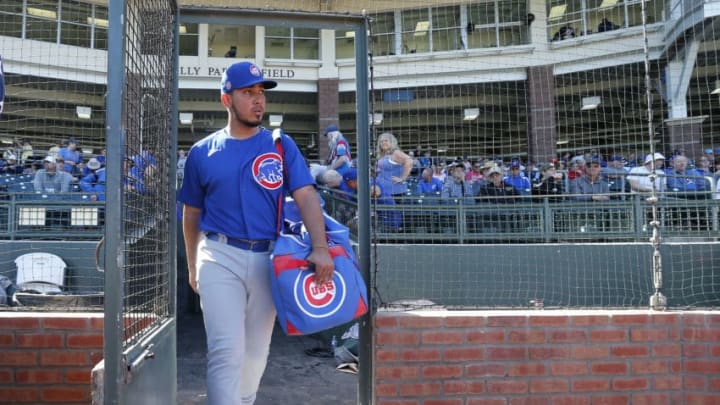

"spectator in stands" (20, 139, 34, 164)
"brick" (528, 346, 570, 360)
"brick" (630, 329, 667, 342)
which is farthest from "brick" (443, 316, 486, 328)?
"spectator in stands" (20, 139, 34, 164)

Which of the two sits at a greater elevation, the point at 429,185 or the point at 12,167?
the point at 12,167

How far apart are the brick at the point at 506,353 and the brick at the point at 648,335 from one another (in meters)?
0.71

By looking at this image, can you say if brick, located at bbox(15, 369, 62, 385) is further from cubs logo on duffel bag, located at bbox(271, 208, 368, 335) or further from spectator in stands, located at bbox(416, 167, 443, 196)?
spectator in stands, located at bbox(416, 167, 443, 196)

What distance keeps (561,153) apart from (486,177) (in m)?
0.93

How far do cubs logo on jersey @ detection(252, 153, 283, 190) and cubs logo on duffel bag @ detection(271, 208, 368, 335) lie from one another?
267 millimetres

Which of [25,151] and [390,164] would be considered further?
[25,151]

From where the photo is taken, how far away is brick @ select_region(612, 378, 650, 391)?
147 inches

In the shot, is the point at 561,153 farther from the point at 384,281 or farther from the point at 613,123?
the point at 384,281

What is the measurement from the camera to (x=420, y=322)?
12.0 feet

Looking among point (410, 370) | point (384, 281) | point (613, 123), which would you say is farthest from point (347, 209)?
point (410, 370)

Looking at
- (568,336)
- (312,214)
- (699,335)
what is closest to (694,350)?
(699,335)

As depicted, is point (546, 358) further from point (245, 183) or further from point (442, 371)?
point (245, 183)

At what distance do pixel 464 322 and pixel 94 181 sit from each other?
4.67 meters

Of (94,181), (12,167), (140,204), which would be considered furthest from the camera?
(12,167)
